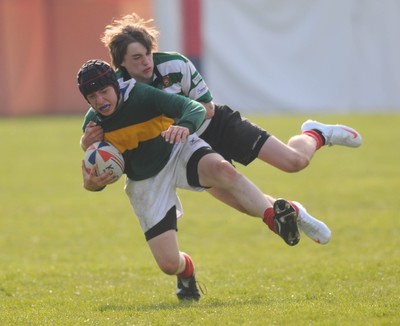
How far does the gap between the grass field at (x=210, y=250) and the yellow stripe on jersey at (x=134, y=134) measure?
3.74ft

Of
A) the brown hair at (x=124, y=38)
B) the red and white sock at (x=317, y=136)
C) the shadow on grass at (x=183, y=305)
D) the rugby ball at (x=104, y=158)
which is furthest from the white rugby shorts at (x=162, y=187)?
the red and white sock at (x=317, y=136)

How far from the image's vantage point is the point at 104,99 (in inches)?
260

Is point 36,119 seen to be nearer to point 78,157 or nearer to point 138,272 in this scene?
point 78,157

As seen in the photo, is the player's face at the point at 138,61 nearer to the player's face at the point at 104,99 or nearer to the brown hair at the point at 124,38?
the brown hair at the point at 124,38

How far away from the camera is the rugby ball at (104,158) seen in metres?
6.73

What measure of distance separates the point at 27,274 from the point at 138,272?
100cm

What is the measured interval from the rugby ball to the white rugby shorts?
11.2 inches

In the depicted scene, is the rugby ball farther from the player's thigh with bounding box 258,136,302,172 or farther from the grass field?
the player's thigh with bounding box 258,136,302,172

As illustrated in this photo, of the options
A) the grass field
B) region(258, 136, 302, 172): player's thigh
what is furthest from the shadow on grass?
region(258, 136, 302, 172): player's thigh

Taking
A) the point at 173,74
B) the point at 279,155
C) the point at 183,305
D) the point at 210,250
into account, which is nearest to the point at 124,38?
the point at 173,74

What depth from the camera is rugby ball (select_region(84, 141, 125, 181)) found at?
6.73 m

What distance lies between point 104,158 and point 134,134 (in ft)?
0.99

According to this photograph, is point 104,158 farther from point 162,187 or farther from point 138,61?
point 138,61

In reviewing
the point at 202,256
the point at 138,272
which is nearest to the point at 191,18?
the point at 202,256
